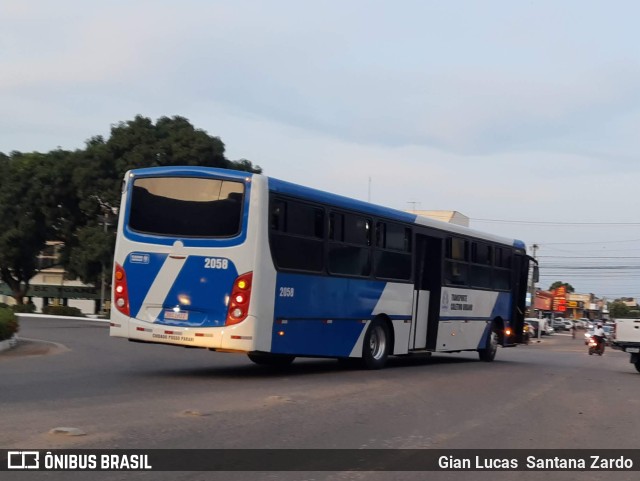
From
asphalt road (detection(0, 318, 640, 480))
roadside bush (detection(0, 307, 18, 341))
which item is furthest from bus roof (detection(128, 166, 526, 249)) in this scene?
roadside bush (detection(0, 307, 18, 341))

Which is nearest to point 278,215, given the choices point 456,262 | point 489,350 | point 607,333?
point 456,262

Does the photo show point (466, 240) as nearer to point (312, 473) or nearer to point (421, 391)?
point (421, 391)

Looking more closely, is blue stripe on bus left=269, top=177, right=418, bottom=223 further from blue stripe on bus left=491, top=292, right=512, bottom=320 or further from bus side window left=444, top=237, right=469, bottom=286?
blue stripe on bus left=491, top=292, right=512, bottom=320

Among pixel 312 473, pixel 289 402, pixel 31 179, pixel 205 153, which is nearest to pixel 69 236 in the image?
pixel 31 179

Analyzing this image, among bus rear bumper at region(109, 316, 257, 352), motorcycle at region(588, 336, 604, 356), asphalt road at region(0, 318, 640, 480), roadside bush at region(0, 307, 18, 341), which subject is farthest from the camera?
motorcycle at region(588, 336, 604, 356)

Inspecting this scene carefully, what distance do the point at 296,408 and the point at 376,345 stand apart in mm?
6586

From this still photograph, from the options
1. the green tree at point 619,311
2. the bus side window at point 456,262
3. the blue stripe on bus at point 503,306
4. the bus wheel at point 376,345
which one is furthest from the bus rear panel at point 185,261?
the green tree at point 619,311

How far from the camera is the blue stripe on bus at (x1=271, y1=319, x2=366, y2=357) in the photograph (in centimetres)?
1445

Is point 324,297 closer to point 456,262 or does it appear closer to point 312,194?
point 312,194

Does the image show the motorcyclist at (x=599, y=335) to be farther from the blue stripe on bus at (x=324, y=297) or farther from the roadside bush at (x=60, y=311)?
the roadside bush at (x=60, y=311)

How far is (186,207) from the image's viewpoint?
1428 centimetres

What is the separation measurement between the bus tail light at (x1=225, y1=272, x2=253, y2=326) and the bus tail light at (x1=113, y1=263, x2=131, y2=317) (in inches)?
73.4

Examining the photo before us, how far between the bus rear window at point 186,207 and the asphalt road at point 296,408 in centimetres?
246

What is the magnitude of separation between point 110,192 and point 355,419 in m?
39.2
